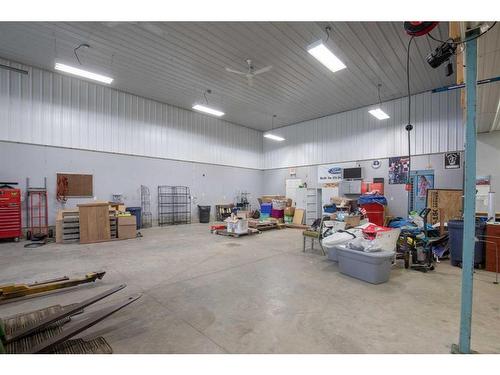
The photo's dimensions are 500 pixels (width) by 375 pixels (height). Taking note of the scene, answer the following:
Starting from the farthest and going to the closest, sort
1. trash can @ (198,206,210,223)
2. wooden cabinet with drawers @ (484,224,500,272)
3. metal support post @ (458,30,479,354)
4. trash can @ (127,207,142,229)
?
trash can @ (198,206,210,223) → trash can @ (127,207,142,229) → wooden cabinet with drawers @ (484,224,500,272) → metal support post @ (458,30,479,354)

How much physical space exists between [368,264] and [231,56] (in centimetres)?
578

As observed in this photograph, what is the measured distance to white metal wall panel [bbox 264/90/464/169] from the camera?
25.5 ft

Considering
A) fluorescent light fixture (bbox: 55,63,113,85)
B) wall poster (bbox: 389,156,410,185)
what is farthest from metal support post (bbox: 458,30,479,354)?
wall poster (bbox: 389,156,410,185)

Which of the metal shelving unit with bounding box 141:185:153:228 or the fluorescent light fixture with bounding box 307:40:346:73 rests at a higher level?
the fluorescent light fixture with bounding box 307:40:346:73

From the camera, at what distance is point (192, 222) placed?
410 inches

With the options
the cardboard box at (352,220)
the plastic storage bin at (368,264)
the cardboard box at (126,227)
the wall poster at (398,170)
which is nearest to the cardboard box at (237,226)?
the cardboard box at (126,227)

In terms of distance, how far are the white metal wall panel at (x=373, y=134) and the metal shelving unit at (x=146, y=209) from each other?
22.5 feet

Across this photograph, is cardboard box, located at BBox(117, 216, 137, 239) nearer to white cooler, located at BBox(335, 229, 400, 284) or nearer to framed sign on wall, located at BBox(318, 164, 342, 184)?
white cooler, located at BBox(335, 229, 400, 284)

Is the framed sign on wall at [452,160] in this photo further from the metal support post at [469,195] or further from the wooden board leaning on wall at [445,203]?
the metal support post at [469,195]

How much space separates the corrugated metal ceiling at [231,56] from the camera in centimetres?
511

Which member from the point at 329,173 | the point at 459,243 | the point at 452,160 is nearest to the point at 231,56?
the point at 459,243

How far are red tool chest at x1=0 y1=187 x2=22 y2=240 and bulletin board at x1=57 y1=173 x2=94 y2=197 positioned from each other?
43.2 inches

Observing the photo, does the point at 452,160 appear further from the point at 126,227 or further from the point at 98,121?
the point at 98,121
